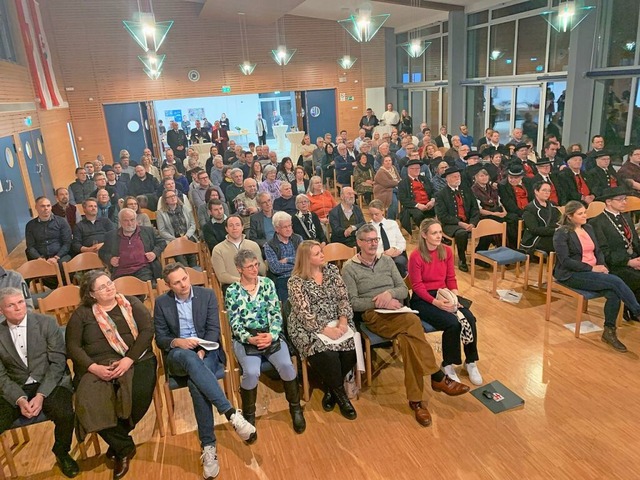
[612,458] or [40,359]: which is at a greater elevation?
[40,359]

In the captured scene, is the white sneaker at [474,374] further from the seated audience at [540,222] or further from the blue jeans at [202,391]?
the seated audience at [540,222]

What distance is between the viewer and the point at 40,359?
10.1 ft

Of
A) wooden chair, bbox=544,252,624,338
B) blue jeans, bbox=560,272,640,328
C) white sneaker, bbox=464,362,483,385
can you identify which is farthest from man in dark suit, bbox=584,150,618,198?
white sneaker, bbox=464,362,483,385

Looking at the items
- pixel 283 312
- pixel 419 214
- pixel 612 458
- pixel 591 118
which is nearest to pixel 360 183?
pixel 419 214

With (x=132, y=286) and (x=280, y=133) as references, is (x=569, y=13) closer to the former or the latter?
(x=132, y=286)

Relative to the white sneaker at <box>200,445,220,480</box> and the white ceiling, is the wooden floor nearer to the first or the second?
the white sneaker at <box>200,445,220,480</box>

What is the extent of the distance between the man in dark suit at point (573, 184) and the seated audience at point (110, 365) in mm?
5984

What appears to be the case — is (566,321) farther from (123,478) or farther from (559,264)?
(123,478)

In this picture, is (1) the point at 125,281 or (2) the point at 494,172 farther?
(2) the point at 494,172

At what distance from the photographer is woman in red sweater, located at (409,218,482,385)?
11.9ft

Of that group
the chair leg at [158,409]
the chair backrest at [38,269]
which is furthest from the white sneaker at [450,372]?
the chair backrest at [38,269]

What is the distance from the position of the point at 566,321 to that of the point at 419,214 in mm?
2668

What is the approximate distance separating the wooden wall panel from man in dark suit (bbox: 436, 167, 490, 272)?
436 inches

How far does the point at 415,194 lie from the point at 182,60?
35.1 ft
